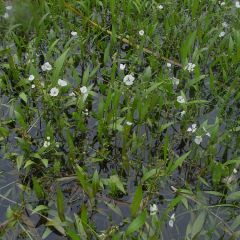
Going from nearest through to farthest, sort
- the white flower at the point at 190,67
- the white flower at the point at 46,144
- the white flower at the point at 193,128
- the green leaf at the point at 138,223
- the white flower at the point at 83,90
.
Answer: the green leaf at the point at 138,223 < the white flower at the point at 46,144 < the white flower at the point at 193,128 < the white flower at the point at 83,90 < the white flower at the point at 190,67

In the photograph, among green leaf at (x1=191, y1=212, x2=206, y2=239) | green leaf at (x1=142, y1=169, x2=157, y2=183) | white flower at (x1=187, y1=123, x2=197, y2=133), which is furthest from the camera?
white flower at (x1=187, y1=123, x2=197, y2=133)

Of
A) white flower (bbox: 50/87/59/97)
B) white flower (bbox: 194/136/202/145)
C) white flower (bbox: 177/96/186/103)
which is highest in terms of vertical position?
white flower (bbox: 50/87/59/97)

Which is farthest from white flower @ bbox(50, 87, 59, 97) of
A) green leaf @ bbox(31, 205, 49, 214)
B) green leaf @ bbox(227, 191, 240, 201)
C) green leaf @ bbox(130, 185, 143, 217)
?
green leaf @ bbox(227, 191, 240, 201)

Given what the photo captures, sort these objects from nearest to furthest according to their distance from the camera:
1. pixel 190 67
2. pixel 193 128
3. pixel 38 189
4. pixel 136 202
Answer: pixel 136 202 < pixel 38 189 < pixel 193 128 < pixel 190 67

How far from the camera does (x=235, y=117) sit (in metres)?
3.75

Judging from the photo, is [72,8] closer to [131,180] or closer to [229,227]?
[131,180]

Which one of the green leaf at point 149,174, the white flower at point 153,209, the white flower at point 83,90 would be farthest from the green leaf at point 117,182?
the white flower at point 83,90

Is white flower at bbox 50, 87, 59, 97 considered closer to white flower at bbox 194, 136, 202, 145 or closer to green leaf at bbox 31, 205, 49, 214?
green leaf at bbox 31, 205, 49, 214

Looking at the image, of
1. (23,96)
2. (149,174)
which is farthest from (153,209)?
(23,96)

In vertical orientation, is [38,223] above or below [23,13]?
below

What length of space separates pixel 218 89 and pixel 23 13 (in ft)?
6.49

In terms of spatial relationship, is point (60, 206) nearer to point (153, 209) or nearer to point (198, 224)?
point (153, 209)

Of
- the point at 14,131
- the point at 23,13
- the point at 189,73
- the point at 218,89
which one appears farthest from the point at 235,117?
the point at 23,13

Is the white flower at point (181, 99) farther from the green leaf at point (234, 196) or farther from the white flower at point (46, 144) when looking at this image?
the white flower at point (46, 144)
